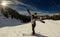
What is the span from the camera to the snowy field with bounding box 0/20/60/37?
1287mm

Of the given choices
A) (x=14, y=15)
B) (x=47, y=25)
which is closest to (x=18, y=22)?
(x=14, y=15)

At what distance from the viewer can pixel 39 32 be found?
1354mm

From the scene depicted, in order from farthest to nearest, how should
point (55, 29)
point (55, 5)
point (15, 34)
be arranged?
point (55, 5) < point (55, 29) < point (15, 34)

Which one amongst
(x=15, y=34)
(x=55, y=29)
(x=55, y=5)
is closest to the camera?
(x=15, y=34)

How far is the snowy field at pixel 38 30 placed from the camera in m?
1.29

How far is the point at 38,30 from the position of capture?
55.4 inches

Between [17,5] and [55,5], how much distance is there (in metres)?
0.46

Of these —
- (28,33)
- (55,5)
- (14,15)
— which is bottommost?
(28,33)

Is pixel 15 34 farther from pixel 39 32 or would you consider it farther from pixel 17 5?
pixel 17 5

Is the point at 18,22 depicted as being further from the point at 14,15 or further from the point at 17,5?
the point at 17,5

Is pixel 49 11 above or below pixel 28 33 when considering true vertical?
above

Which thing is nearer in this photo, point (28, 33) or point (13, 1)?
point (28, 33)

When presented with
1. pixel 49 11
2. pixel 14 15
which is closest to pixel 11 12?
pixel 14 15

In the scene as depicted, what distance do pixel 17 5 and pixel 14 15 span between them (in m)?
0.13
